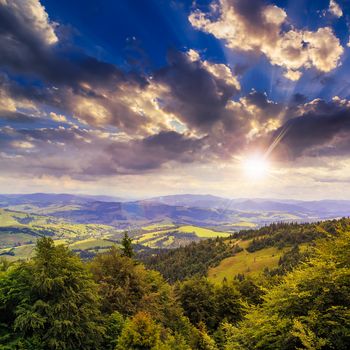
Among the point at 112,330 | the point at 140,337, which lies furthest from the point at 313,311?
the point at 112,330

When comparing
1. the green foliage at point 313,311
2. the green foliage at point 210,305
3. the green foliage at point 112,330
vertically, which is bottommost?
the green foliage at point 210,305

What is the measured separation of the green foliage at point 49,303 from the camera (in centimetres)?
2670

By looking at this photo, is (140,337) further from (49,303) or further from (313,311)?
(313,311)

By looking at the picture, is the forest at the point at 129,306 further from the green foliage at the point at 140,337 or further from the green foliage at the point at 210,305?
the green foliage at the point at 210,305

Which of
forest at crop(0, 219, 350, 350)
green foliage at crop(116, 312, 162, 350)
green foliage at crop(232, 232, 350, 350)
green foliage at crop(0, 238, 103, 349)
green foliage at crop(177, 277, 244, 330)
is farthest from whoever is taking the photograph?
green foliage at crop(177, 277, 244, 330)

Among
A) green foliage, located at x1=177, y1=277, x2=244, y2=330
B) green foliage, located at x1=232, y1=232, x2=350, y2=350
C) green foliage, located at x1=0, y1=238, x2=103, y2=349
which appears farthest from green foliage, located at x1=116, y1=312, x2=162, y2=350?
green foliage, located at x1=177, y1=277, x2=244, y2=330

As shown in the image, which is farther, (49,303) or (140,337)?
(49,303)

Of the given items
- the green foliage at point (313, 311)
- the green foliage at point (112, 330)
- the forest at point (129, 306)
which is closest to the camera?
the green foliage at point (313, 311)

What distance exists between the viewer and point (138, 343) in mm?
25141

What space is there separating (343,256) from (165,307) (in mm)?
42132

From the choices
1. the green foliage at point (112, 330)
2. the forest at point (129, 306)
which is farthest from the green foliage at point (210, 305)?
the green foliage at point (112, 330)

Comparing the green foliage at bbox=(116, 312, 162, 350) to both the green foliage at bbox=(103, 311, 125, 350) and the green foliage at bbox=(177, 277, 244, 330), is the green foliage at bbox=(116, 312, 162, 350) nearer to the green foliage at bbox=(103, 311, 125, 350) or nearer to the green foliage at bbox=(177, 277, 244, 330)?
the green foliage at bbox=(103, 311, 125, 350)

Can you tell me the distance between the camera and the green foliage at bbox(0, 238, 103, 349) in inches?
1051

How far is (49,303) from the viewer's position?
29125 mm
